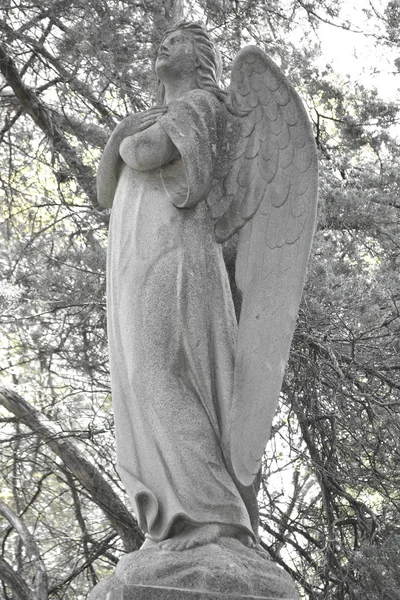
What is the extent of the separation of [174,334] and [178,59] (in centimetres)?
126

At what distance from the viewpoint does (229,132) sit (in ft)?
13.9

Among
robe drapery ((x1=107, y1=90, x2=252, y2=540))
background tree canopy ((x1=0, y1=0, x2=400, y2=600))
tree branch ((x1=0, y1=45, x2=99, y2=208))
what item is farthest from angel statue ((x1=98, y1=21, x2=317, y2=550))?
tree branch ((x1=0, y1=45, x2=99, y2=208))

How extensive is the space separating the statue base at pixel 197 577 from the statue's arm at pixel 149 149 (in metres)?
1.46

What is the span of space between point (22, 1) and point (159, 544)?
609 centimetres

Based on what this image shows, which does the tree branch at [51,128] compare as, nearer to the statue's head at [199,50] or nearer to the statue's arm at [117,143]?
the statue's head at [199,50]

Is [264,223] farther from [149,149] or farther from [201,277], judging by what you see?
[149,149]

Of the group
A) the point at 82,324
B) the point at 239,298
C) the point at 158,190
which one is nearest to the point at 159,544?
the point at 239,298

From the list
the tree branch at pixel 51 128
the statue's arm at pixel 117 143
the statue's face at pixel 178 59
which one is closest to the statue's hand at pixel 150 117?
the statue's arm at pixel 117 143

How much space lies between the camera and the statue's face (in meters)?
4.32

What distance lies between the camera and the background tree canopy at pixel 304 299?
7.64 meters

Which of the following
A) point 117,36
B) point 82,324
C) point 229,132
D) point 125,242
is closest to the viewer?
point 125,242

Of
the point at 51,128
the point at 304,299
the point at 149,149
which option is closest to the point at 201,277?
the point at 149,149

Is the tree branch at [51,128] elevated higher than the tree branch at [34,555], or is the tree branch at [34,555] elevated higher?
the tree branch at [51,128]

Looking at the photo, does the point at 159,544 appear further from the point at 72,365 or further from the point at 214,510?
the point at 72,365
